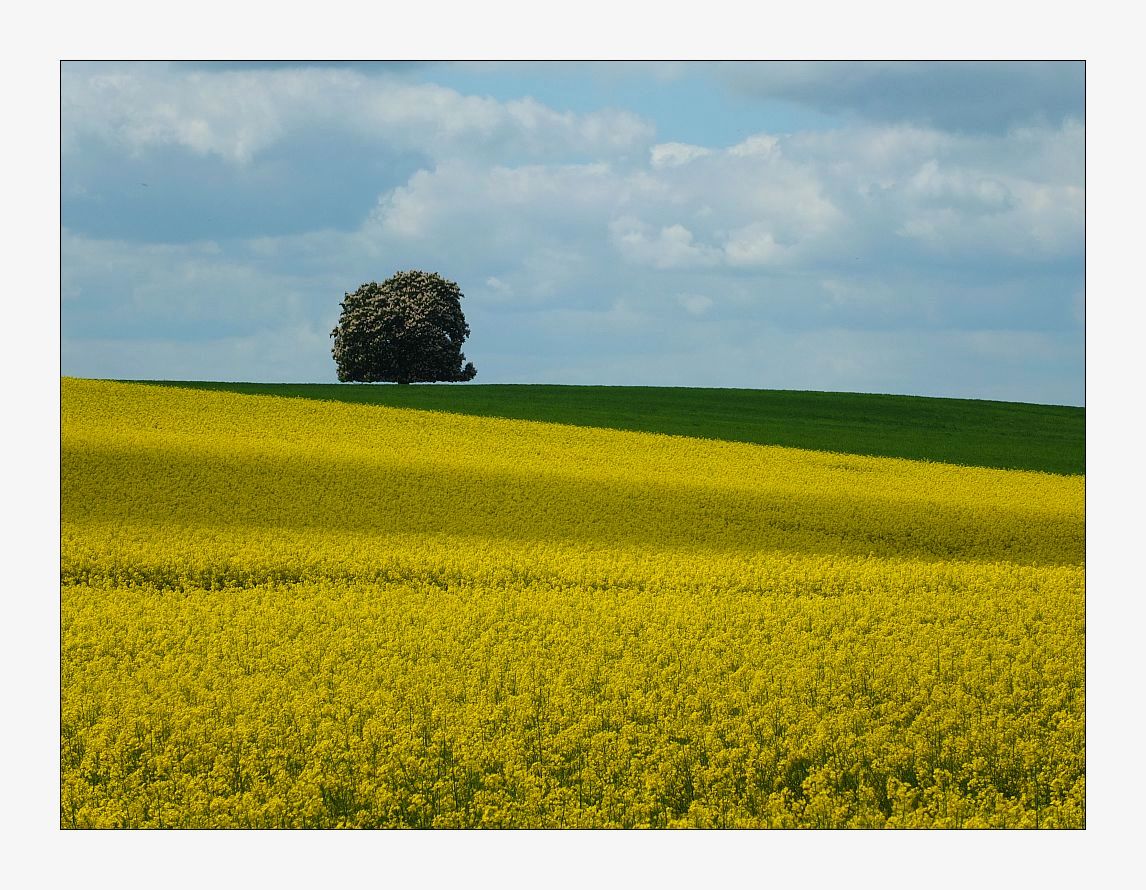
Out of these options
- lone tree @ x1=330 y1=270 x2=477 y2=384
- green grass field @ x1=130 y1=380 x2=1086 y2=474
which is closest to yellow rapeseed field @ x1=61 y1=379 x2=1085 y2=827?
green grass field @ x1=130 y1=380 x2=1086 y2=474

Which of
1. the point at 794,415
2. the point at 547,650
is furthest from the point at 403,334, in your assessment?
the point at 547,650

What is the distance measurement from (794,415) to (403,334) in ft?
53.2

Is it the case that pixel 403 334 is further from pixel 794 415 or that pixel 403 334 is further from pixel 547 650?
pixel 547 650

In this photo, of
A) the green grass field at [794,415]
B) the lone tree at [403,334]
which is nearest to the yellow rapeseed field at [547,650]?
the green grass field at [794,415]

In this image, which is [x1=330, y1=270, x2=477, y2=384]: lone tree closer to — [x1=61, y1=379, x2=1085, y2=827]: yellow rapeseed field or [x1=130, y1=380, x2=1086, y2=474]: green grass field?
[x1=130, y1=380, x2=1086, y2=474]: green grass field

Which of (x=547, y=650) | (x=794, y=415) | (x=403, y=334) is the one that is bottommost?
(x=547, y=650)

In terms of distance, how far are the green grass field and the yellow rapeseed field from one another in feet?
28.3

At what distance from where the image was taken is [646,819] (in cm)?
738

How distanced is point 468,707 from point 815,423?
24785 millimetres

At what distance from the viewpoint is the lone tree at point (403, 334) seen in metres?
42.9

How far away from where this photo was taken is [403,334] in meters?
42.7

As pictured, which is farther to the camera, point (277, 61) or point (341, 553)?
point (341, 553)

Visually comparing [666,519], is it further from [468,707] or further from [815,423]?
[815,423]
